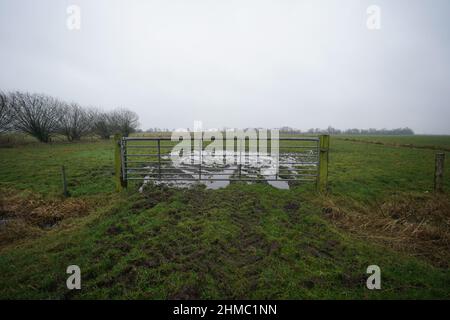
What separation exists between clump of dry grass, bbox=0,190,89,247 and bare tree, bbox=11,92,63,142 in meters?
31.0

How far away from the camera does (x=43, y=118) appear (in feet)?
90.7

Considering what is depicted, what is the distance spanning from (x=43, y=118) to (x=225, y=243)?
3824 cm

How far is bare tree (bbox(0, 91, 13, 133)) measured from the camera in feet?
79.4

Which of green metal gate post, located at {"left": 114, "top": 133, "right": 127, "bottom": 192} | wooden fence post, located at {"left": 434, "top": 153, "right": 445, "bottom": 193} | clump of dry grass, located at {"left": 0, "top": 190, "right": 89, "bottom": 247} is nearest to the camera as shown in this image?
clump of dry grass, located at {"left": 0, "top": 190, "right": 89, "bottom": 247}

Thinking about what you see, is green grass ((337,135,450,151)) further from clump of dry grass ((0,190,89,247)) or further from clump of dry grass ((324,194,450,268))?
clump of dry grass ((0,190,89,247))

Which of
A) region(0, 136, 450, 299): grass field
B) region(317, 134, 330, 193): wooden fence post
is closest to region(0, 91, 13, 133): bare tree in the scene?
region(0, 136, 450, 299): grass field

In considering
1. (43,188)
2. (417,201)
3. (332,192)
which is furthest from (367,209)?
(43,188)

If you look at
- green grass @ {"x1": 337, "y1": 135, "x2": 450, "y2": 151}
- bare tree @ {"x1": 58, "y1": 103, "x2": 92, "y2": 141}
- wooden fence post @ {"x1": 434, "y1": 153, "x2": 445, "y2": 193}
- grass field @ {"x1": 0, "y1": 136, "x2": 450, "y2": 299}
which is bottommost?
grass field @ {"x1": 0, "y1": 136, "x2": 450, "y2": 299}

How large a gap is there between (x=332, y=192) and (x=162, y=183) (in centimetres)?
595

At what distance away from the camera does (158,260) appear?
9.30 feet

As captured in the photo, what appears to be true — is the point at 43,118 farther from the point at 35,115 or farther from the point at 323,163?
the point at 323,163

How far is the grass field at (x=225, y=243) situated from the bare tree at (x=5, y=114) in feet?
98.5

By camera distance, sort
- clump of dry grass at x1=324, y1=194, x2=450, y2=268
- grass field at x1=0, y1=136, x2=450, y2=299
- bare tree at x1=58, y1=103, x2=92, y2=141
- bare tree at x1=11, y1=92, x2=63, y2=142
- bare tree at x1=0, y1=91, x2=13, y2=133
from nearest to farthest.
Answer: grass field at x1=0, y1=136, x2=450, y2=299, clump of dry grass at x1=324, y1=194, x2=450, y2=268, bare tree at x1=0, y1=91, x2=13, y2=133, bare tree at x1=11, y1=92, x2=63, y2=142, bare tree at x1=58, y1=103, x2=92, y2=141
